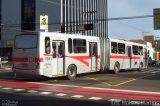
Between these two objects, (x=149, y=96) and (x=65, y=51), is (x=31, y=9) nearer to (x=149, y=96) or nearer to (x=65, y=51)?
(x=65, y=51)

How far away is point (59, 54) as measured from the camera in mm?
23734

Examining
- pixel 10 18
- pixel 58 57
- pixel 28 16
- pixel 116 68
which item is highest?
pixel 28 16

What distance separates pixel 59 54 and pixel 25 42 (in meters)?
2.17

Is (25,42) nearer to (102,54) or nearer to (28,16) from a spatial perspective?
(102,54)

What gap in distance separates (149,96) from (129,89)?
257 centimetres

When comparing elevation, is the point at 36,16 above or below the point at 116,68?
above

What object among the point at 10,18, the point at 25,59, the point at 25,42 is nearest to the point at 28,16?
the point at 10,18

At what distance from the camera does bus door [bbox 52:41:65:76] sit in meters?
23.2

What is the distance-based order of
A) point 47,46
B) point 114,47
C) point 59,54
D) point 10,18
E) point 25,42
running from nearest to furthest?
point 47,46 → point 25,42 → point 59,54 → point 114,47 → point 10,18

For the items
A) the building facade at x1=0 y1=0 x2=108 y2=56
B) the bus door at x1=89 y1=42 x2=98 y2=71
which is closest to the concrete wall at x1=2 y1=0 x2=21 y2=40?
the building facade at x1=0 y1=0 x2=108 y2=56

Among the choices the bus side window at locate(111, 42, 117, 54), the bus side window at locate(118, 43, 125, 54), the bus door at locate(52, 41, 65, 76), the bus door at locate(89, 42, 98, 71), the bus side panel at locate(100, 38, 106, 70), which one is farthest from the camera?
the bus side window at locate(118, 43, 125, 54)

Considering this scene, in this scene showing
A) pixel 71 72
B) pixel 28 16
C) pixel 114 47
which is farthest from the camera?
pixel 28 16

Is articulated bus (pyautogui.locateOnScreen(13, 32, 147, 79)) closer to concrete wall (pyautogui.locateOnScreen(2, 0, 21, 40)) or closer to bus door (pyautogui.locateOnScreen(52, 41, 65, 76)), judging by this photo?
bus door (pyautogui.locateOnScreen(52, 41, 65, 76))

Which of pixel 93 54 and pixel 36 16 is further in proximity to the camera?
pixel 36 16
